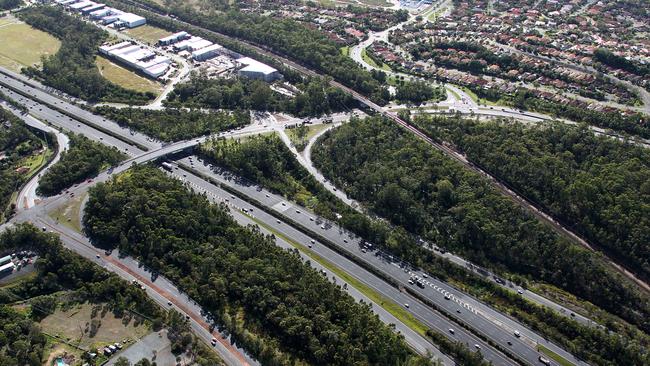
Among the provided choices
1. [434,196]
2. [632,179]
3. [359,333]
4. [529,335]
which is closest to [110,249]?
[359,333]

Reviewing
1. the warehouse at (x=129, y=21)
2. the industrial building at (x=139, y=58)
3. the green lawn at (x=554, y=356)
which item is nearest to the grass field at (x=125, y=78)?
the industrial building at (x=139, y=58)

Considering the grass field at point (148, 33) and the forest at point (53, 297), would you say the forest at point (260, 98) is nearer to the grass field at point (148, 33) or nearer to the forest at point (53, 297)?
the grass field at point (148, 33)

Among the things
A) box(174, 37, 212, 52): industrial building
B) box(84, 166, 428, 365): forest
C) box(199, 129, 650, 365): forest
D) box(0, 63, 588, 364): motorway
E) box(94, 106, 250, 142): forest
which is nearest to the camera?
box(84, 166, 428, 365): forest

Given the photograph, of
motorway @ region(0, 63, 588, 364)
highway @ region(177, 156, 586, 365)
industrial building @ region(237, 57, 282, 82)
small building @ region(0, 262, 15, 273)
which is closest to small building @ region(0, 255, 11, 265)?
small building @ region(0, 262, 15, 273)

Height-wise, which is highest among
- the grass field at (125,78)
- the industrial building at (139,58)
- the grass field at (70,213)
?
the industrial building at (139,58)

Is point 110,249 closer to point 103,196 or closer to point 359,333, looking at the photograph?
point 103,196

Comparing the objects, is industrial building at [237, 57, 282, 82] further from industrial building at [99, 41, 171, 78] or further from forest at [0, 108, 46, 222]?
forest at [0, 108, 46, 222]
